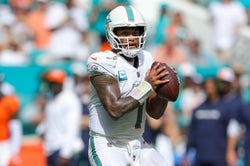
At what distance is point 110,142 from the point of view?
20.6ft

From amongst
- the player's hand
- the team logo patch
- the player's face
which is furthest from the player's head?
the player's hand

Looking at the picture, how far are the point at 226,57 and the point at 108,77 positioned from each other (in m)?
9.14

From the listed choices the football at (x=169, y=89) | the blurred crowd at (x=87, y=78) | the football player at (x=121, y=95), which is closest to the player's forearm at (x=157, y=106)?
the football player at (x=121, y=95)

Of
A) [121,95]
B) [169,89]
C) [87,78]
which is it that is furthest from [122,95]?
[87,78]

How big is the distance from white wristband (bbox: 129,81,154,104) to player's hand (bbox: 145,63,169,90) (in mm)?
30

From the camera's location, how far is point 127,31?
6.30m

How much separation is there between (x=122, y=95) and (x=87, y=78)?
5.31 meters

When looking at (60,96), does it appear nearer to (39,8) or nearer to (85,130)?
(85,130)

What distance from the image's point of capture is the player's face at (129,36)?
6.26m

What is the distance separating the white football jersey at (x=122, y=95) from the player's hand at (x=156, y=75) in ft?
0.71

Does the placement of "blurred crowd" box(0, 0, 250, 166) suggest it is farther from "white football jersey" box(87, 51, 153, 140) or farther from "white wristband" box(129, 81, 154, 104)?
"white wristband" box(129, 81, 154, 104)

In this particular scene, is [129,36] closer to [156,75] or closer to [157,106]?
[156,75]

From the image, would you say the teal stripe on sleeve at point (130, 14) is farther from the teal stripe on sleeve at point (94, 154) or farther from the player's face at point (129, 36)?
the teal stripe on sleeve at point (94, 154)

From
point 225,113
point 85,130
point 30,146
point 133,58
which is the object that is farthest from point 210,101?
point 133,58
